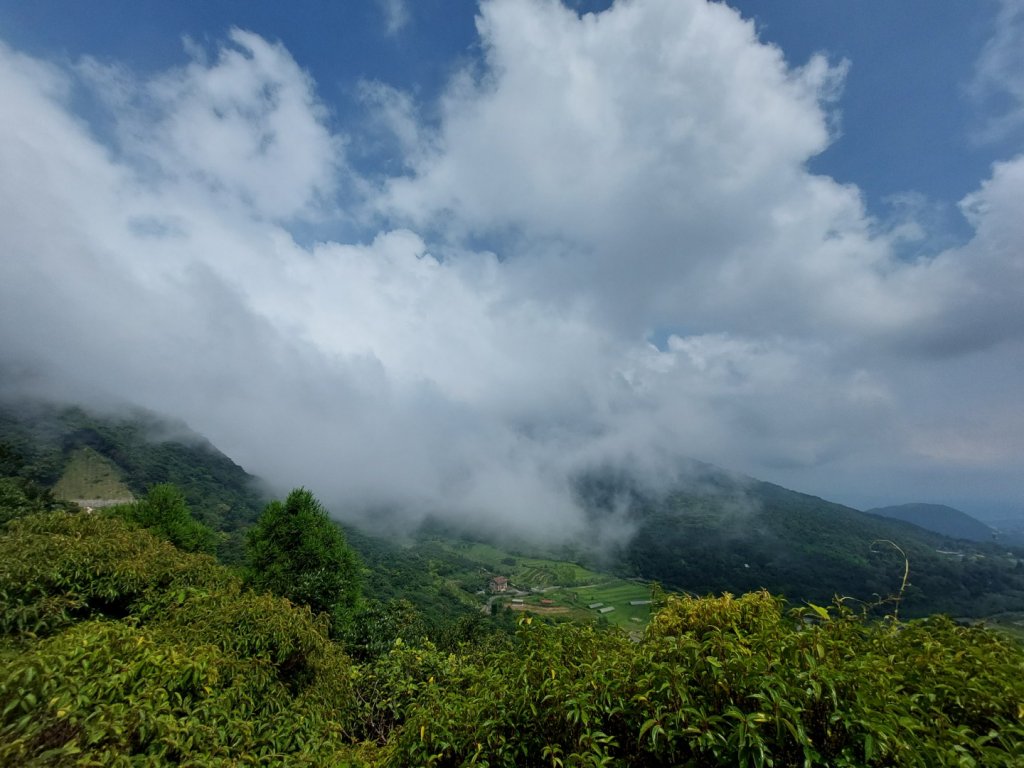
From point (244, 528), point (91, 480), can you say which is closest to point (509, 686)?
point (244, 528)

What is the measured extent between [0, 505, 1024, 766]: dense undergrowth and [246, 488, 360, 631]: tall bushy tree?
57.7 ft

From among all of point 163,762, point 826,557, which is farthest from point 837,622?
point 826,557

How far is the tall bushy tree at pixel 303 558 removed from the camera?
929 inches

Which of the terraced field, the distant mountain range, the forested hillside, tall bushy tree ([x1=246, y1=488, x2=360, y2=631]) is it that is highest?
the forested hillside

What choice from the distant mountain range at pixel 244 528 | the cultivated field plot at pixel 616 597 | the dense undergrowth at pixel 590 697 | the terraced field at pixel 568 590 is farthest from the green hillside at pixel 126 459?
the cultivated field plot at pixel 616 597

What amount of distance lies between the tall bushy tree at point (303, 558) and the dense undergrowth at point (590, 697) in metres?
17.6

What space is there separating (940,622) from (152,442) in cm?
20624

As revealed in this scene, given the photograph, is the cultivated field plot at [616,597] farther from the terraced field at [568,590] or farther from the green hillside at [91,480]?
the green hillside at [91,480]

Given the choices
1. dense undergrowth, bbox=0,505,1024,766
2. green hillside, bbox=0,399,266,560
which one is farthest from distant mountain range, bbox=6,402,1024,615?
dense undergrowth, bbox=0,505,1024,766

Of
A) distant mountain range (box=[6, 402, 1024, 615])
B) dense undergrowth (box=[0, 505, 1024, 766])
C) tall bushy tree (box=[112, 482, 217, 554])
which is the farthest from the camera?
distant mountain range (box=[6, 402, 1024, 615])

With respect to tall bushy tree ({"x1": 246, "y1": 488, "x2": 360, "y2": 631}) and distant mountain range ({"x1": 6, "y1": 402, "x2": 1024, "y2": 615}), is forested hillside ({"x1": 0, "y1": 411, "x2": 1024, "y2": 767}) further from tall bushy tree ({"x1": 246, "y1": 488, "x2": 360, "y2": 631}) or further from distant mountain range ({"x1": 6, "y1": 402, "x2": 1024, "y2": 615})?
distant mountain range ({"x1": 6, "y1": 402, "x2": 1024, "y2": 615})

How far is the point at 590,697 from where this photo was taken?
12.3 ft

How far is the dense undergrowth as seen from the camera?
9.29 feet

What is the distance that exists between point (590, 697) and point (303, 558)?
1072 inches
